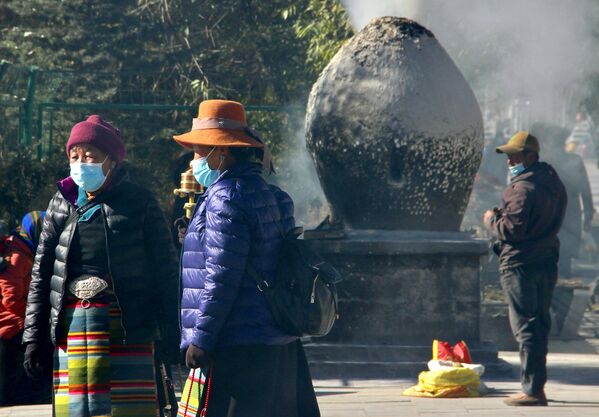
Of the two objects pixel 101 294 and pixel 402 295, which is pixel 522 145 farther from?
pixel 101 294

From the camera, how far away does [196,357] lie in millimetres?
5250

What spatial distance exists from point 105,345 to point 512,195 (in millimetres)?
3390

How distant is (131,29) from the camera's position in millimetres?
14625

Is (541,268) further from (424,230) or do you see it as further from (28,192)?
(28,192)

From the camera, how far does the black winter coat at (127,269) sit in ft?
19.7

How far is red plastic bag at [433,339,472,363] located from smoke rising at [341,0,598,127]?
3678 millimetres

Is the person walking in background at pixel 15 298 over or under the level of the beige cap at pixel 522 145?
under

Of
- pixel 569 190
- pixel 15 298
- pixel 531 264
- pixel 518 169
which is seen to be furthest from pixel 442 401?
pixel 569 190

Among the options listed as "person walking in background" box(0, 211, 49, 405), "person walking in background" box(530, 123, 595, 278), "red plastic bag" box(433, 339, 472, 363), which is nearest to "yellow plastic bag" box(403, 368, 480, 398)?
"red plastic bag" box(433, 339, 472, 363)

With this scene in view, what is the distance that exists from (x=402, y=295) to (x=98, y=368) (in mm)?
4018

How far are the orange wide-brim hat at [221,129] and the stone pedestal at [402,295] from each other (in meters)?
3.92

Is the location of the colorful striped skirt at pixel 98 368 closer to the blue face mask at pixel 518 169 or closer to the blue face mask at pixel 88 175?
the blue face mask at pixel 88 175

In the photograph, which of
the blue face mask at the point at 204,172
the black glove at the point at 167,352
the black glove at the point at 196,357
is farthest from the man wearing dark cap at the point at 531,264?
the black glove at the point at 196,357

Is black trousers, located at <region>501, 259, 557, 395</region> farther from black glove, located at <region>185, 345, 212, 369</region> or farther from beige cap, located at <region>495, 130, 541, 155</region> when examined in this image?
black glove, located at <region>185, 345, 212, 369</region>
